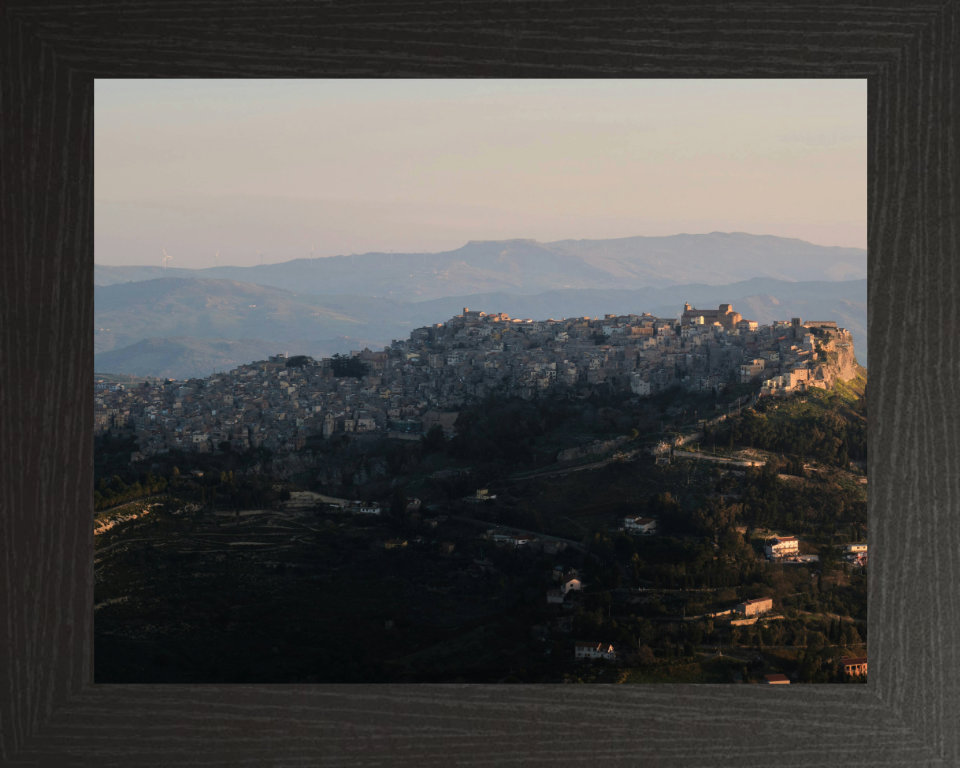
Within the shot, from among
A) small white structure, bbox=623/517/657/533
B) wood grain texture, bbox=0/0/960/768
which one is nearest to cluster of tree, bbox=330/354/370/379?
small white structure, bbox=623/517/657/533

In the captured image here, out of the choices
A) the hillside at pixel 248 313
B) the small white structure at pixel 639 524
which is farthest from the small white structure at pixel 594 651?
the hillside at pixel 248 313

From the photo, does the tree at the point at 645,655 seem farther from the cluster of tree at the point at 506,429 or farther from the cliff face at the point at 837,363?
the cliff face at the point at 837,363

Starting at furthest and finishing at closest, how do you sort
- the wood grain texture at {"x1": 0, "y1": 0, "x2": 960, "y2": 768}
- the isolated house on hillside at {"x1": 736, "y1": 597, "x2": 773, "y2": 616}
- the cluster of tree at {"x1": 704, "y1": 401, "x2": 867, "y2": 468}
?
the cluster of tree at {"x1": 704, "y1": 401, "x2": 867, "y2": 468} < the isolated house on hillside at {"x1": 736, "y1": 597, "x2": 773, "y2": 616} < the wood grain texture at {"x1": 0, "y1": 0, "x2": 960, "y2": 768}

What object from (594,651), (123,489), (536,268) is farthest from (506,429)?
(123,489)

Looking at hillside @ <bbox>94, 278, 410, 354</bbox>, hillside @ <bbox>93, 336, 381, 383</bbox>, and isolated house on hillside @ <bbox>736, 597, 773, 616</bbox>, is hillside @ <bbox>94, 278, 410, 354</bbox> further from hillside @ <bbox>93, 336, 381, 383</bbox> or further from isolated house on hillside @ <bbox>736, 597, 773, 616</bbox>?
isolated house on hillside @ <bbox>736, 597, 773, 616</bbox>

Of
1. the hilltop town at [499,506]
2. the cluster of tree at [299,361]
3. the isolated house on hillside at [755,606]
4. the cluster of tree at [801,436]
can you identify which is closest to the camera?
the hilltop town at [499,506]

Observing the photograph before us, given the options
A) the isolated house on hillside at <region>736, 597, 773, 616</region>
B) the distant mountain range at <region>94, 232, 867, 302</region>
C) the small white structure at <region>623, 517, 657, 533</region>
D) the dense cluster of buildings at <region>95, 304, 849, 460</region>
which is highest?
the distant mountain range at <region>94, 232, 867, 302</region>
